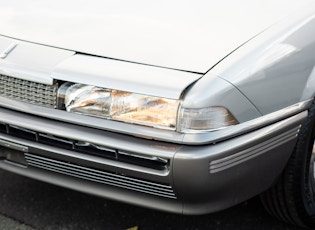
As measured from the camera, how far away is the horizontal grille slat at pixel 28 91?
2.41 meters

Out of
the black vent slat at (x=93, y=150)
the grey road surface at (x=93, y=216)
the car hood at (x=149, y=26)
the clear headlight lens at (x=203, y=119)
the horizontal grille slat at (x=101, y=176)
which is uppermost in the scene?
the car hood at (x=149, y=26)

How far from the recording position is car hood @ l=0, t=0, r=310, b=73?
2.38 metres

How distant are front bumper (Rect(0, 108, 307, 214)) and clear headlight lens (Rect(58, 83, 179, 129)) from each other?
0.25 feet

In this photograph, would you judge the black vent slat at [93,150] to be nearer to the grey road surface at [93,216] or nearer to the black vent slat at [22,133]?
the black vent slat at [22,133]

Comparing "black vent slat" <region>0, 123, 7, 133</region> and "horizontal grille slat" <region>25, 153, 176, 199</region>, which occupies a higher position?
"black vent slat" <region>0, 123, 7, 133</region>

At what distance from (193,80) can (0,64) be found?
0.90 metres

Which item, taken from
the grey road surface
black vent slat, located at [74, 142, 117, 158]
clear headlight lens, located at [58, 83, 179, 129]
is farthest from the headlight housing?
the grey road surface

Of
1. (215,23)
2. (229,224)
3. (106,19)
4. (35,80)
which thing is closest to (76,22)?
(106,19)

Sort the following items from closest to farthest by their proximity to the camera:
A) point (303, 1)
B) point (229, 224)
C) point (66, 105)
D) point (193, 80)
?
1. point (193, 80)
2. point (66, 105)
3. point (303, 1)
4. point (229, 224)

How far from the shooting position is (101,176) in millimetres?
2387

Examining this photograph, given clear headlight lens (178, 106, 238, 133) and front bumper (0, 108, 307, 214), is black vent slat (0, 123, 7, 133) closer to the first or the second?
front bumper (0, 108, 307, 214)

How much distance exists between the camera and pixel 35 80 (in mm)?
2412

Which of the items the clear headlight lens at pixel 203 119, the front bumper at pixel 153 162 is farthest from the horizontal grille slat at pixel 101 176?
the clear headlight lens at pixel 203 119

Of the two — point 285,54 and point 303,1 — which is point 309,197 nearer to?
point 285,54
